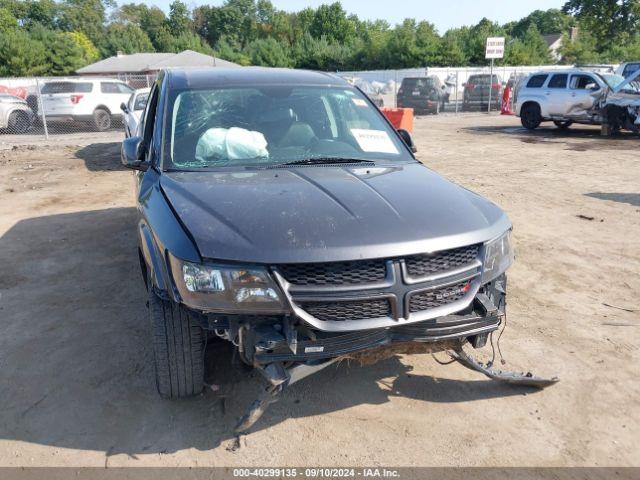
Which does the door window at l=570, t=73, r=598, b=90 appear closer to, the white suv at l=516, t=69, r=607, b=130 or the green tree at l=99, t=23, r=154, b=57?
the white suv at l=516, t=69, r=607, b=130

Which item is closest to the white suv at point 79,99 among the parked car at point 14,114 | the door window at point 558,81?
the parked car at point 14,114

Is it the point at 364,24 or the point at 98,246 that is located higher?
the point at 364,24

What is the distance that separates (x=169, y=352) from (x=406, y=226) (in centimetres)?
143

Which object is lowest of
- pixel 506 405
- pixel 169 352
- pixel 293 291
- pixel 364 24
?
pixel 506 405

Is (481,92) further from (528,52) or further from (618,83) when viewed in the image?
(528,52)

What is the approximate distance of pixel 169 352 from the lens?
300 cm

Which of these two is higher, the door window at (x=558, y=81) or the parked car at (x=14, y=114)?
the door window at (x=558, y=81)

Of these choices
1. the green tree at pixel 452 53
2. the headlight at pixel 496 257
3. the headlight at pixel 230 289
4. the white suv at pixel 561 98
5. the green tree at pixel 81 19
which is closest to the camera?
the headlight at pixel 230 289

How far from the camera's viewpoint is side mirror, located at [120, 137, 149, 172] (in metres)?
3.75

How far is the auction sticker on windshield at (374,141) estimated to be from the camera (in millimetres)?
3990

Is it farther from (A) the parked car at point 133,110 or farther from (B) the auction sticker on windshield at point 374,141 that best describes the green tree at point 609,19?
(B) the auction sticker on windshield at point 374,141

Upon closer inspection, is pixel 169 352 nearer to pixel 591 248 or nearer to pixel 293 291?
pixel 293 291

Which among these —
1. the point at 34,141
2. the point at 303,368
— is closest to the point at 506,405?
the point at 303,368

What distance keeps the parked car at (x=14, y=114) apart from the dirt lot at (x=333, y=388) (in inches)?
498
